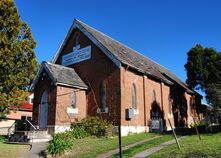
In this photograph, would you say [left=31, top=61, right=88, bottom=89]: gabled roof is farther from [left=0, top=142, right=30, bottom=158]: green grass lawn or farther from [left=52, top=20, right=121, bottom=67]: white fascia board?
[left=0, top=142, right=30, bottom=158]: green grass lawn

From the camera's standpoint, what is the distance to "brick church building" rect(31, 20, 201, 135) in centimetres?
2448

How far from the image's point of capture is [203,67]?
31.1 m

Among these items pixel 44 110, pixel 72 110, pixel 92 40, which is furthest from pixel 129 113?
pixel 92 40

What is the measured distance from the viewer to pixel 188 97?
40312 mm

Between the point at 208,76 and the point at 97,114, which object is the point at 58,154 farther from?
the point at 208,76

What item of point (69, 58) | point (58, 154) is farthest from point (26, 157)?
point (69, 58)

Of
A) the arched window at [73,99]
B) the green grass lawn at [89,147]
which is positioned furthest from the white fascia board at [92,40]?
the green grass lawn at [89,147]

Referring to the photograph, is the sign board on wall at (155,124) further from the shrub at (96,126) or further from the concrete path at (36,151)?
the concrete path at (36,151)

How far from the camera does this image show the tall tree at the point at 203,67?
29.5 m

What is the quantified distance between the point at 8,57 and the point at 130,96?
1096 centimetres

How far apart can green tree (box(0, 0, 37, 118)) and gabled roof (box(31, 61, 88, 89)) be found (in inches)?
87.6

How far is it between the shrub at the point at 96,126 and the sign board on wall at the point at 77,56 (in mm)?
7252

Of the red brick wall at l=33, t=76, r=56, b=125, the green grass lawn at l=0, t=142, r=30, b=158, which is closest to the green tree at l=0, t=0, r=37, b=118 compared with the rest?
the red brick wall at l=33, t=76, r=56, b=125

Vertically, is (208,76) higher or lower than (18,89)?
higher
